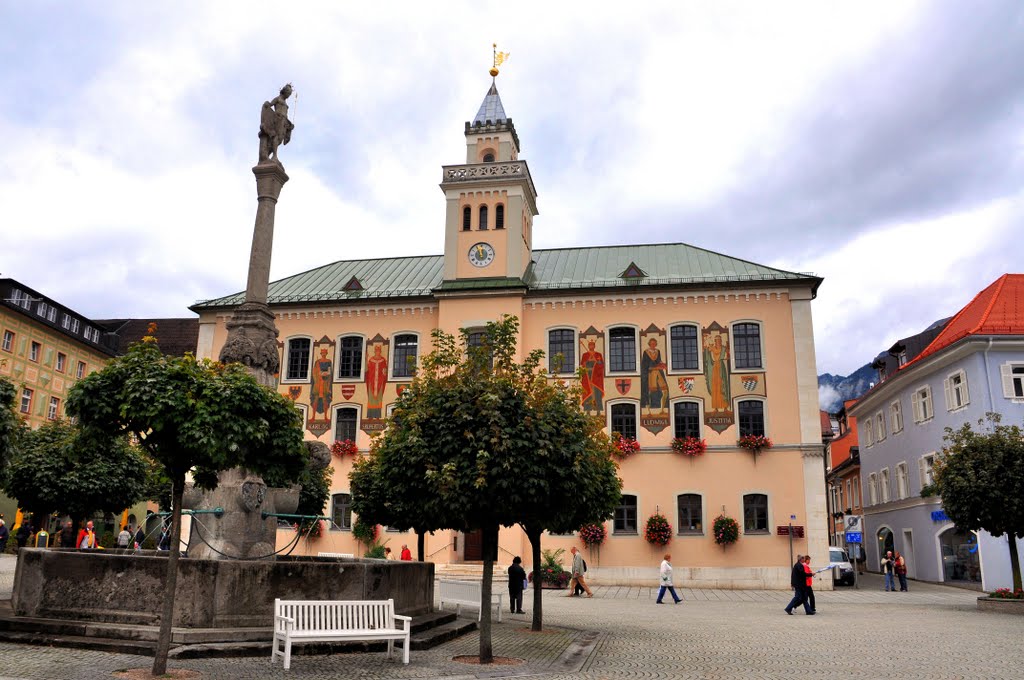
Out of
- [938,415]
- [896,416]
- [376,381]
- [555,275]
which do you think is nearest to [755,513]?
[938,415]

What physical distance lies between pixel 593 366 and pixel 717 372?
490cm

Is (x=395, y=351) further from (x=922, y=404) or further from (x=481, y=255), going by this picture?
(x=922, y=404)

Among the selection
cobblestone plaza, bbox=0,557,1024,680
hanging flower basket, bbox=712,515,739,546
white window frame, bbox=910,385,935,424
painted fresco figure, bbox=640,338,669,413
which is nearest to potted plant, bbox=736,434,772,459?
hanging flower basket, bbox=712,515,739,546

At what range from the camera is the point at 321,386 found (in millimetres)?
35875

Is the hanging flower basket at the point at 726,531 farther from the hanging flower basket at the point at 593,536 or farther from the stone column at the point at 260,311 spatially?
the stone column at the point at 260,311

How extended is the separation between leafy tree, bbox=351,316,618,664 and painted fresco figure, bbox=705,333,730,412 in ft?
65.5

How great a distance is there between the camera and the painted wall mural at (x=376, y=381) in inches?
1378

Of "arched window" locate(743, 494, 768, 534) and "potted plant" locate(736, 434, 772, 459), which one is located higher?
"potted plant" locate(736, 434, 772, 459)

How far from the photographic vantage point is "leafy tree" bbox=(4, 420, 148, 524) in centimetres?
2311

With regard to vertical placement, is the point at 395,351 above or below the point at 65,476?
above

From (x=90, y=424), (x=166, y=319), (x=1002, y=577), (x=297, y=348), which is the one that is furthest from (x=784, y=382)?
(x=166, y=319)

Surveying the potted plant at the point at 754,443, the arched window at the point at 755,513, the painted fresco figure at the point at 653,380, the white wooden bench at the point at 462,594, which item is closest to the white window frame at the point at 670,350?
the painted fresco figure at the point at 653,380

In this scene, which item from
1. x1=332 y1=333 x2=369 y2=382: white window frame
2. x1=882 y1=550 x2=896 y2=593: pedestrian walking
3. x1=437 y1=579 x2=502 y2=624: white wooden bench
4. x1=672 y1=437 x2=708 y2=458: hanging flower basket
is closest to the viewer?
x1=437 y1=579 x2=502 y2=624: white wooden bench

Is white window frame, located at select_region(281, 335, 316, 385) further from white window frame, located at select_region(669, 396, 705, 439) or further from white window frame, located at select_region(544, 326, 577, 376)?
white window frame, located at select_region(669, 396, 705, 439)
